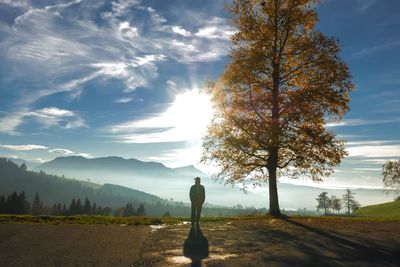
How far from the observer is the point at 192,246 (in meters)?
12.2

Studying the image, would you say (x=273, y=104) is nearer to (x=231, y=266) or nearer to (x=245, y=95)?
(x=245, y=95)

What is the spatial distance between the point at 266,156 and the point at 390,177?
60.7 m

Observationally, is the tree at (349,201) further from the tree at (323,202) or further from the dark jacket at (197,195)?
the dark jacket at (197,195)

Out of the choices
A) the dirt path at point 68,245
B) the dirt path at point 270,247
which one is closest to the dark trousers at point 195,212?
the dirt path at point 270,247

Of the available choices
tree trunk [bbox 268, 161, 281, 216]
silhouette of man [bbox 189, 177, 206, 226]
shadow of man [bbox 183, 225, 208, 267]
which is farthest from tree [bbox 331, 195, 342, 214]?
shadow of man [bbox 183, 225, 208, 267]

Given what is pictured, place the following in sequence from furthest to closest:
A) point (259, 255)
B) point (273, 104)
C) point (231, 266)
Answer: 1. point (273, 104)
2. point (259, 255)
3. point (231, 266)

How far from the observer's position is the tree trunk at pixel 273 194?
25.2 meters

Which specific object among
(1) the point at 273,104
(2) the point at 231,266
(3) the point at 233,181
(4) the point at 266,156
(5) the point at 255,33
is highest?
(5) the point at 255,33

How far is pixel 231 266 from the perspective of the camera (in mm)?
9266

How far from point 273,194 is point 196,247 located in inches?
589

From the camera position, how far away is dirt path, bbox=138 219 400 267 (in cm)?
996

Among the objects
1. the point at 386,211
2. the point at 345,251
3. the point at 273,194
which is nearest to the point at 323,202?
the point at 386,211

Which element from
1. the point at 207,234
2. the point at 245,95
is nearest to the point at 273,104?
the point at 245,95

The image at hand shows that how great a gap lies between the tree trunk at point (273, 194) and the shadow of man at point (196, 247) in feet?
36.4
